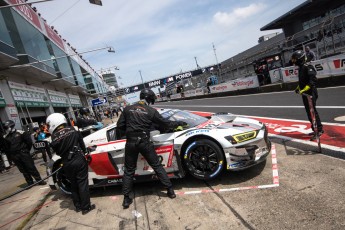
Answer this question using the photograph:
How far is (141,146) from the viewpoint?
14.2 ft

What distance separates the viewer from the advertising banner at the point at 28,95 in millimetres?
17102

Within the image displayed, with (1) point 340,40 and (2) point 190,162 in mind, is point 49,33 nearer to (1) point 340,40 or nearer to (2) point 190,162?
(1) point 340,40

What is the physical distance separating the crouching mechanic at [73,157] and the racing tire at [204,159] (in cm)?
174

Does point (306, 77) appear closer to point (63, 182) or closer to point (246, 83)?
point (63, 182)

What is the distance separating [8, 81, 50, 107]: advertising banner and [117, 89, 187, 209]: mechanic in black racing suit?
15051 millimetres

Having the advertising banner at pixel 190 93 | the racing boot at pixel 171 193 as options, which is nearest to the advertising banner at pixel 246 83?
the advertising banner at pixel 190 93

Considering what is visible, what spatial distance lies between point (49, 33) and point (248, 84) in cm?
2139

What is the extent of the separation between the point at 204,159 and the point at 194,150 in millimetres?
211

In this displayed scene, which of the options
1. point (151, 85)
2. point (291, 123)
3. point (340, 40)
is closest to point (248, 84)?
point (340, 40)

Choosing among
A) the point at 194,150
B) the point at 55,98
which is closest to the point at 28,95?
the point at 55,98

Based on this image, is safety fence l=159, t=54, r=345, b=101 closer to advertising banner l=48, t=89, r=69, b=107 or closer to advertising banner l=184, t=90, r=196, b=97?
advertising banner l=184, t=90, r=196, b=97

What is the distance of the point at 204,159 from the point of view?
4.39 metres

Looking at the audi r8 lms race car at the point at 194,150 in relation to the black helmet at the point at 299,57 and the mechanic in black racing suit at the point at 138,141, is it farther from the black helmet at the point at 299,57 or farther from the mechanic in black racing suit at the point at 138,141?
the black helmet at the point at 299,57

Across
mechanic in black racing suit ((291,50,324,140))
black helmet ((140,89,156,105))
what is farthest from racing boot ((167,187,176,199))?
mechanic in black racing suit ((291,50,324,140))
